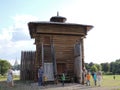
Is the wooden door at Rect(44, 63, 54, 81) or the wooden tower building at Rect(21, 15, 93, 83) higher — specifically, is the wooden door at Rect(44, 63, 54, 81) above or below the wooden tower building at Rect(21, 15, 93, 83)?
below

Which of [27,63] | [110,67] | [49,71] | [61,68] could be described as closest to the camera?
[49,71]

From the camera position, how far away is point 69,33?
30359 millimetres

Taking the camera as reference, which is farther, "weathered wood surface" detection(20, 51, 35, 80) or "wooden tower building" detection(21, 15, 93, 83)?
"weathered wood surface" detection(20, 51, 35, 80)

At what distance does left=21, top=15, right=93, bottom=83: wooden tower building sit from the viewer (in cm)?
2834

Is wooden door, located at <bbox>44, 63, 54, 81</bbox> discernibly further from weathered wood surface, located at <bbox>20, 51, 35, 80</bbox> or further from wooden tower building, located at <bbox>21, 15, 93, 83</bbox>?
weathered wood surface, located at <bbox>20, 51, 35, 80</bbox>

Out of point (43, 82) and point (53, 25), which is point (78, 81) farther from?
point (53, 25)

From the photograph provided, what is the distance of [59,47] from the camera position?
98.9ft

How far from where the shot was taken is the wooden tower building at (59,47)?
28.3 metres

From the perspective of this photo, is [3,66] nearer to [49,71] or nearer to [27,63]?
[27,63]

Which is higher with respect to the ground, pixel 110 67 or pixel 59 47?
pixel 110 67

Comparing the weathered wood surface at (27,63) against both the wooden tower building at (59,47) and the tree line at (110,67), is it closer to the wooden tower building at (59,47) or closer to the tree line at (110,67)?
the wooden tower building at (59,47)

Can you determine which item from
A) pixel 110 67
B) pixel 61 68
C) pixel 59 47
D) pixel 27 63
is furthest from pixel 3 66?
pixel 59 47

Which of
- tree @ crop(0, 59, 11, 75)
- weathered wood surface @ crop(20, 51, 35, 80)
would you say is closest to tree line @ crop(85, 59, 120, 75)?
tree @ crop(0, 59, 11, 75)

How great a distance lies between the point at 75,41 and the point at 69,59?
206cm
